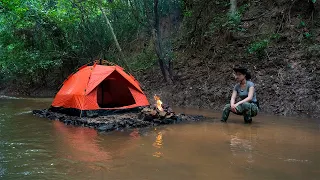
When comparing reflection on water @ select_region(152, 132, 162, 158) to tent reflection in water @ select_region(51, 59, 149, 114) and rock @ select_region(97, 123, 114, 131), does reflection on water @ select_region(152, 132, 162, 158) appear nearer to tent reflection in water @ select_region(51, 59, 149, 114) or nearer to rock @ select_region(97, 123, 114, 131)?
rock @ select_region(97, 123, 114, 131)

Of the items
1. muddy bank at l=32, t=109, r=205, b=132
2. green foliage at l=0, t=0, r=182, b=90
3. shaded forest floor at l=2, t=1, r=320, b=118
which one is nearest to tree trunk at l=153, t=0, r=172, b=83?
shaded forest floor at l=2, t=1, r=320, b=118

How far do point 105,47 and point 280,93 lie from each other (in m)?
8.90

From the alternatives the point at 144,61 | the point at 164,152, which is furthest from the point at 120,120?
the point at 144,61

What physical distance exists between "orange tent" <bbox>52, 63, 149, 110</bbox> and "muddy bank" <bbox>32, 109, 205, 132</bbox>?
0.43m

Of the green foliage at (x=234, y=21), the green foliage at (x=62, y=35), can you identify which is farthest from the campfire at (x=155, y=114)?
the green foliage at (x=62, y=35)

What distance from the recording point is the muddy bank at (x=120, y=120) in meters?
6.59

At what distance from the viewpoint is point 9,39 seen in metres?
16.4

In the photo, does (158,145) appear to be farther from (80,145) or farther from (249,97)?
(249,97)

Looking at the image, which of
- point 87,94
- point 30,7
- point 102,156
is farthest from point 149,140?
point 30,7

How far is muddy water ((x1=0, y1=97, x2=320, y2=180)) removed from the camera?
3.51m

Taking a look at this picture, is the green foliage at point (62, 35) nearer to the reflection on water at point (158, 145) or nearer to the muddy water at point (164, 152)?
the muddy water at point (164, 152)

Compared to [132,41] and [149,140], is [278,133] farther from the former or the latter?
[132,41]

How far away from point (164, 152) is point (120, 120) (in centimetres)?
281

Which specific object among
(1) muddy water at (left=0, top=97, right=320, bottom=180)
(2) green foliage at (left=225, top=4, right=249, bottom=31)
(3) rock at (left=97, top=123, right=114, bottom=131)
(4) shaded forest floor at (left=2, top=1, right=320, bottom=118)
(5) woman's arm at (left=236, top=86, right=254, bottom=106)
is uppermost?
(2) green foliage at (left=225, top=4, right=249, bottom=31)
